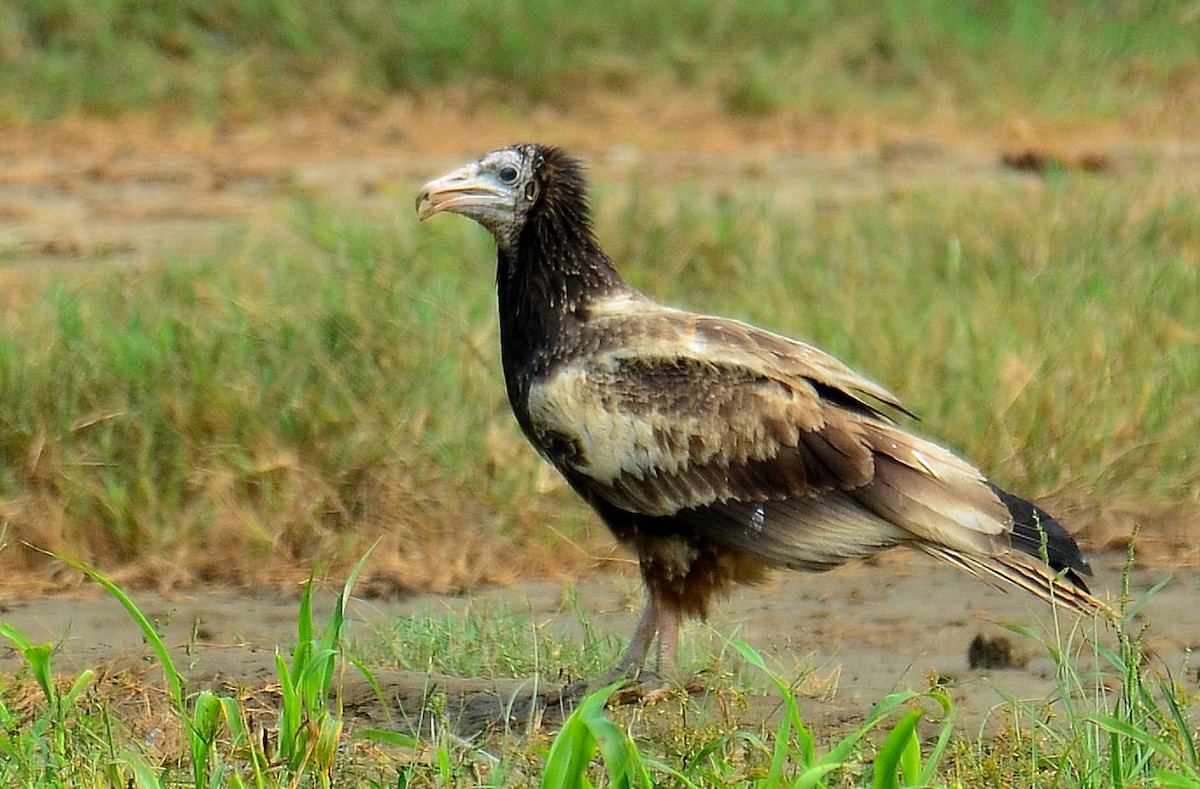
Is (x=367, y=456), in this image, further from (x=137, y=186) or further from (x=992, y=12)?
(x=992, y=12)

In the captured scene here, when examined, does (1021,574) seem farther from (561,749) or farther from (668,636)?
(561,749)

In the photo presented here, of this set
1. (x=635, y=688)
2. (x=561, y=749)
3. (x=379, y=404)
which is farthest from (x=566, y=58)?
(x=561, y=749)

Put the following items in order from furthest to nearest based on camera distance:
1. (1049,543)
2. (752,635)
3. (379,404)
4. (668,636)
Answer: (379,404)
(752,635)
(668,636)
(1049,543)

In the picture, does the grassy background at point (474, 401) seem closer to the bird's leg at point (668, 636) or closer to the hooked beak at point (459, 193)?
the bird's leg at point (668, 636)

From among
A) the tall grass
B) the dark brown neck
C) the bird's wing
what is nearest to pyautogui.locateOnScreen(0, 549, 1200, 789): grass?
the bird's wing

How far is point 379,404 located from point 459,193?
1.21m

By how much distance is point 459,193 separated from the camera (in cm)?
555

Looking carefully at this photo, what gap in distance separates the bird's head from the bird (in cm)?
41

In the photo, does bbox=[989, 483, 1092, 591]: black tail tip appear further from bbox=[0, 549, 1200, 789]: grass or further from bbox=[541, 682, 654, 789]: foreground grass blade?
bbox=[541, 682, 654, 789]: foreground grass blade

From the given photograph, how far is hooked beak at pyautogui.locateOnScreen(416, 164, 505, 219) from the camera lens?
550 centimetres

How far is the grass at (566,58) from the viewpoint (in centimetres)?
1148

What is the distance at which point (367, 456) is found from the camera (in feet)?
21.4

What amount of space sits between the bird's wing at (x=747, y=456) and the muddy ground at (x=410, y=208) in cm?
40

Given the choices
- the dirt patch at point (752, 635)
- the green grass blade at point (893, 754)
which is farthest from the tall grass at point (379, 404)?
the green grass blade at point (893, 754)
